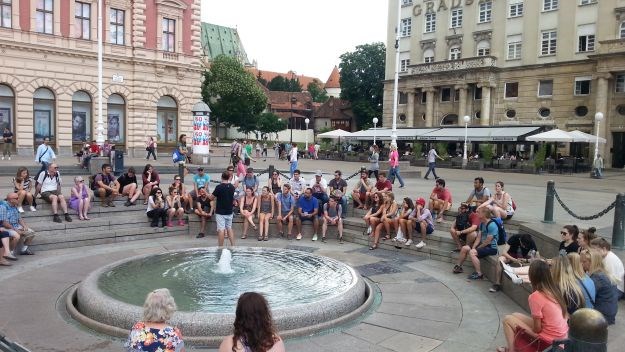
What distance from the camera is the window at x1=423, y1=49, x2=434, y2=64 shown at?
55.2 metres

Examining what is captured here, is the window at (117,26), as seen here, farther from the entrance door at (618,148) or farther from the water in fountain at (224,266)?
the entrance door at (618,148)

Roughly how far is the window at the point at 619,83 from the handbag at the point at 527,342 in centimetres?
4128

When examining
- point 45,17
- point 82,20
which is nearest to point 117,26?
point 82,20

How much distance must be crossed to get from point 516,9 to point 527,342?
158 feet

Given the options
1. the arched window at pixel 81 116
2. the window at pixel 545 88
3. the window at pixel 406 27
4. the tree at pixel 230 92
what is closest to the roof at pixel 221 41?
the tree at pixel 230 92

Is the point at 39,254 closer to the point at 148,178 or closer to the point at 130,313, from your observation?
the point at 148,178

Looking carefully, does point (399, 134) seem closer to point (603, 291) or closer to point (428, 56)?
point (428, 56)

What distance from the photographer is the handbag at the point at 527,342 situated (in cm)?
574

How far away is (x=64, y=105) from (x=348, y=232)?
2638 centimetres

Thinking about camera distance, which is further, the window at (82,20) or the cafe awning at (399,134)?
the cafe awning at (399,134)

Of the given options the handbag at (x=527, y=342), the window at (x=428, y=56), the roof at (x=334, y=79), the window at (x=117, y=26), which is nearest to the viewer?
the handbag at (x=527, y=342)

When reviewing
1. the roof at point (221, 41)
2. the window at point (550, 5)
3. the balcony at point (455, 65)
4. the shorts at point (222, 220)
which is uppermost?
the roof at point (221, 41)

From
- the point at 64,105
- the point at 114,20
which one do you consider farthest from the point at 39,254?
the point at 114,20

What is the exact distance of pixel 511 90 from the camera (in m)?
48.7
